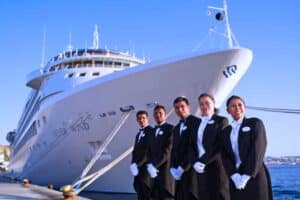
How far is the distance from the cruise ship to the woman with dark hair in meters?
5.88

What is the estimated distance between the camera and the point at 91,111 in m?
12.5

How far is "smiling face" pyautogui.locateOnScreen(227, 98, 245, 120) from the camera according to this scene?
381 cm

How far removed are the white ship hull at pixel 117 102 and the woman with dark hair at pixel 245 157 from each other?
7156mm

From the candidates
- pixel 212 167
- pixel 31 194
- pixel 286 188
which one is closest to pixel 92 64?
pixel 31 194

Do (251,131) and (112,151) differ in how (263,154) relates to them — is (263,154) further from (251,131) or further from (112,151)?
(112,151)

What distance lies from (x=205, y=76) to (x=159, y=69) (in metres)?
1.29

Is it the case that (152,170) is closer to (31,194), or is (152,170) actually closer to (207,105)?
(207,105)

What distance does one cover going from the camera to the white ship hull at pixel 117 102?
36.2 ft

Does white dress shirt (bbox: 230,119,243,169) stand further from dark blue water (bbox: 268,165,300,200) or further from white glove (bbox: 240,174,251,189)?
dark blue water (bbox: 268,165,300,200)

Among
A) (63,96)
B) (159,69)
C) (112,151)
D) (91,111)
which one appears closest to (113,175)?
(112,151)

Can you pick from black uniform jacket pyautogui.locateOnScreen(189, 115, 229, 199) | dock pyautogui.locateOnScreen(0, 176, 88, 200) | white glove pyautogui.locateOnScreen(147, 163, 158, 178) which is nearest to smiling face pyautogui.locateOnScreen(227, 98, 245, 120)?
black uniform jacket pyautogui.locateOnScreen(189, 115, 229, 199)

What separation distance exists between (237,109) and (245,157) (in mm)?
480

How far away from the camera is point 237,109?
3.81 m

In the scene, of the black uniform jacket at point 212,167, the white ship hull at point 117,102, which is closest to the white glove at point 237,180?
the black uniform jacket at point 212,167
